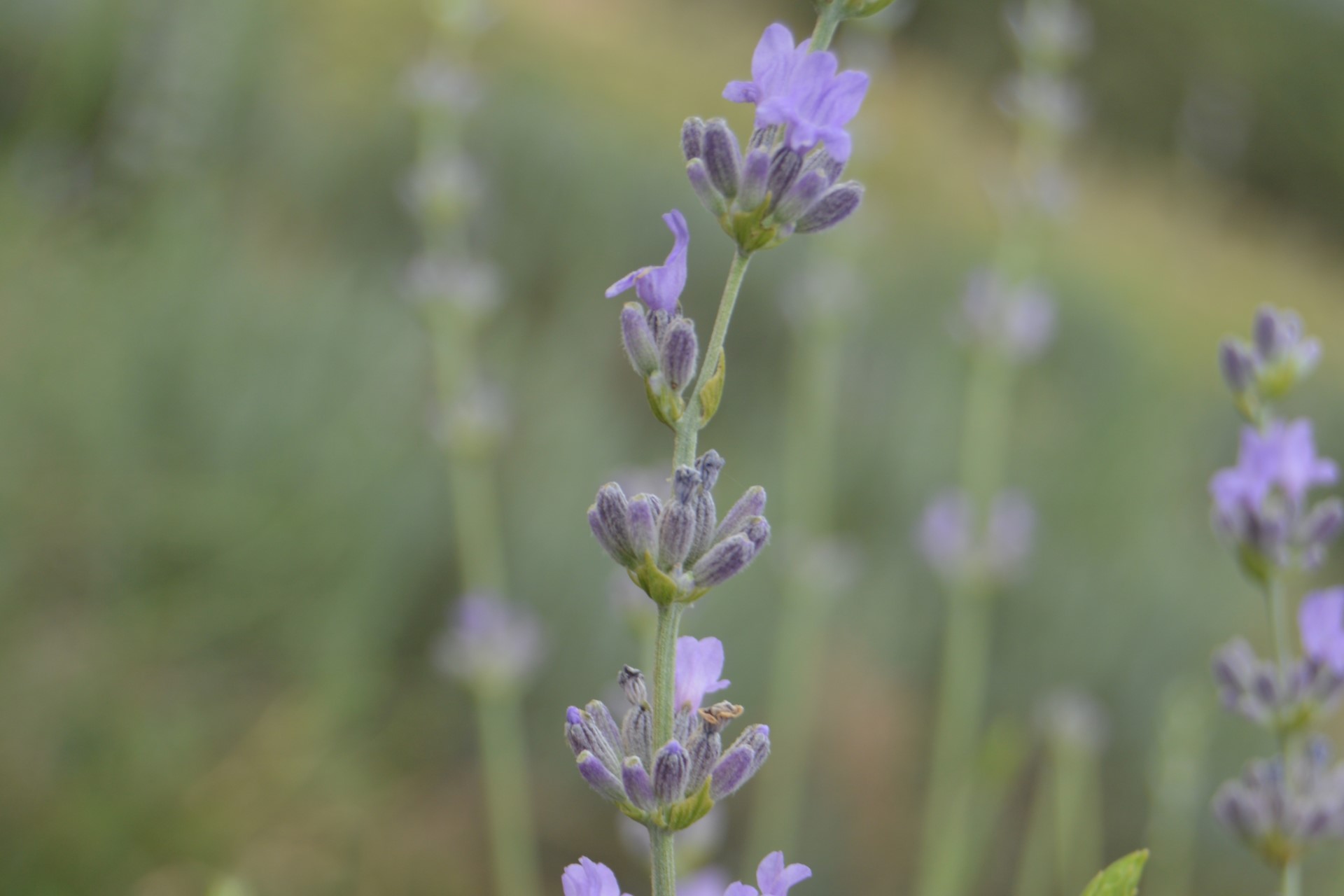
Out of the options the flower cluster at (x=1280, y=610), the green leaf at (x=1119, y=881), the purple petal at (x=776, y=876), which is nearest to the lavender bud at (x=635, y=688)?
the purple petal at (x=776, y=876)

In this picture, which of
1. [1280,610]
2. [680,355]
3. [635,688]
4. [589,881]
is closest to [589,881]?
[589,881]

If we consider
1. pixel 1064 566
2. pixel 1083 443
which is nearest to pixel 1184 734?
pixel 1064 566

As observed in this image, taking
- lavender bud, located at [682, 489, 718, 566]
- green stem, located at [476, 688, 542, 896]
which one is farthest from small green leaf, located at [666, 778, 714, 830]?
green stem, located at [476, 688, 542, 896]

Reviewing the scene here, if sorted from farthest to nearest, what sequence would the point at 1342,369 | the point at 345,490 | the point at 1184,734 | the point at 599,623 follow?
the point at 1342,369 < the point at 599,623 < the point at 345,490 < the point at 1184,734

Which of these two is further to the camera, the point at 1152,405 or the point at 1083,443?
the point at 1152,405

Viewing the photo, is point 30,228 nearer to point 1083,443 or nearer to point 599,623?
point 599,623

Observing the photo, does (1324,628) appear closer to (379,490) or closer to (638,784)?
(638,784)

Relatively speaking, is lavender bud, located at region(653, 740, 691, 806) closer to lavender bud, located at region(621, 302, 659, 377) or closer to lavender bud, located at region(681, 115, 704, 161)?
lavender bud, located at region(621, 302, 659, 377)

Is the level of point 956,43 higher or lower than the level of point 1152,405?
higher

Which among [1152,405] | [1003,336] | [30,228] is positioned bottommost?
[1152,405]
